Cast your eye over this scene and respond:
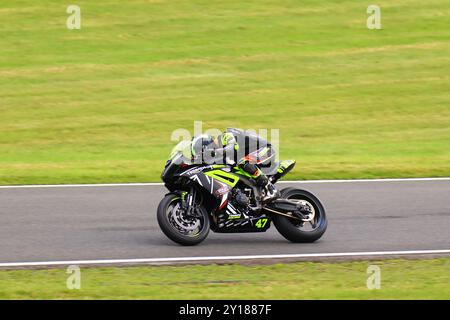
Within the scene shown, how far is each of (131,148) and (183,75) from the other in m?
4.84

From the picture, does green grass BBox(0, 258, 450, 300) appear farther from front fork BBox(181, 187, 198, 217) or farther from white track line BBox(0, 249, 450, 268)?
front fork BBox(181, 187, 198, 217)

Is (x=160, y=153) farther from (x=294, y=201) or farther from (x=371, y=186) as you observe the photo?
(x=294, y=201)

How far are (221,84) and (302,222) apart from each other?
1160cm

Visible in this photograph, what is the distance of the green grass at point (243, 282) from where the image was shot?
9.17m

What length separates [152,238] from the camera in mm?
11773

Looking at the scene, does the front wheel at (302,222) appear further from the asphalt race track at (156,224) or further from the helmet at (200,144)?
the helmet at (200,144)

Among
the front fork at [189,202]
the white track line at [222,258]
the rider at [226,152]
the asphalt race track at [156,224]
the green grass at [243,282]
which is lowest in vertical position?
the green grass at [243,282]

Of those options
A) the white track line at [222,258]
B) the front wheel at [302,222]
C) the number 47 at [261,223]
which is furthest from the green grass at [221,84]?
the white track line at [222,258]

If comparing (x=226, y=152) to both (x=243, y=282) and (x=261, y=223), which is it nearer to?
(x=261, y=223)

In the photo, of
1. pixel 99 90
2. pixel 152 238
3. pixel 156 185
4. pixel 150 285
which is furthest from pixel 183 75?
pixel 150 285

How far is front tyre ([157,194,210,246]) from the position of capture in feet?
36.2

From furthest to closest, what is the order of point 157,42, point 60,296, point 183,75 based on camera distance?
point 157,42 → point 183,75 → point 60,296

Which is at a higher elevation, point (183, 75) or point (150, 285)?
point (183, 75)

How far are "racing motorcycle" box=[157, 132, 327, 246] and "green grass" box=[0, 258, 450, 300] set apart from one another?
3.28ft
